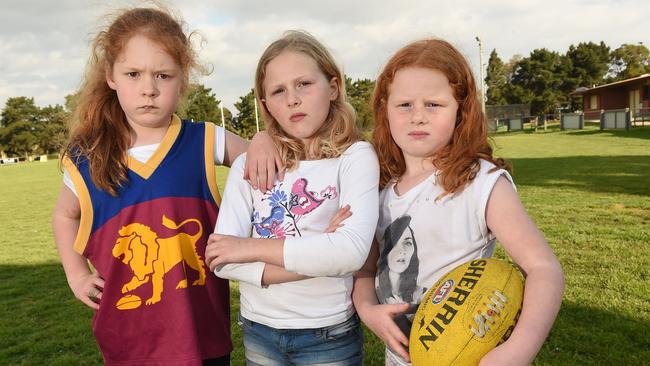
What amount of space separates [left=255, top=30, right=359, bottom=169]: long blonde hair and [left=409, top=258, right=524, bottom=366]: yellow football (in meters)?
0.71

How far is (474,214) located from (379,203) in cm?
41

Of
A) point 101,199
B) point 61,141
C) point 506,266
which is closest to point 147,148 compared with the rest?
point 101,199

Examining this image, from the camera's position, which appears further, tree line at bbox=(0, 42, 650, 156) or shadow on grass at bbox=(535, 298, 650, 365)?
tree line at bbox=(0, 42, 650, 156)

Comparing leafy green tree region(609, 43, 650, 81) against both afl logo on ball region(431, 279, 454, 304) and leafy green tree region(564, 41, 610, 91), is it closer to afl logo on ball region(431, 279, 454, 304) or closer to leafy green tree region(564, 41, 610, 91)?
leafy green tree region(564, 41, 610, 91)

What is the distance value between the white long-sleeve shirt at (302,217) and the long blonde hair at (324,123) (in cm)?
5

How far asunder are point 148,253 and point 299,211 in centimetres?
69

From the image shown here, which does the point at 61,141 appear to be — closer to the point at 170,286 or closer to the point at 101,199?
the point at 101,199

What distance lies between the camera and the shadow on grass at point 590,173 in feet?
33.8

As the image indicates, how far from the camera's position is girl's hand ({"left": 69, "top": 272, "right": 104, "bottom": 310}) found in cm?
217

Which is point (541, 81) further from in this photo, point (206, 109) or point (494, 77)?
point (206, 109)

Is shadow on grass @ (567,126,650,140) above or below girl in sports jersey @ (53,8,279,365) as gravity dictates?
below

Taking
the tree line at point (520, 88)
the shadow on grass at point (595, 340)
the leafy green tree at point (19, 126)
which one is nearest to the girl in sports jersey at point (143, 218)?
the shadow on grass at point (595, 340)

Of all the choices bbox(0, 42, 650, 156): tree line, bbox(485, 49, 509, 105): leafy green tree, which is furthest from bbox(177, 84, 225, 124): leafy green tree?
bbox(485, 49, 509, 105): leafy green tree

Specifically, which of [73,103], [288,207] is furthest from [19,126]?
[288,207]
